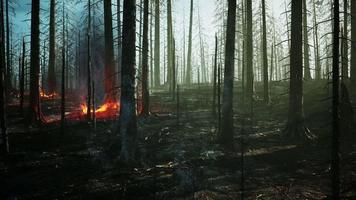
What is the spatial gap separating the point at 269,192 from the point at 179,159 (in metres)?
4.07

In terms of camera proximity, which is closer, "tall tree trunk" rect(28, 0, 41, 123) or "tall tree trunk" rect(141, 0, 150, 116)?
"tall tree trunk" rect(28, 0, 41, 123)

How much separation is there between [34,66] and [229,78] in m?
10.9

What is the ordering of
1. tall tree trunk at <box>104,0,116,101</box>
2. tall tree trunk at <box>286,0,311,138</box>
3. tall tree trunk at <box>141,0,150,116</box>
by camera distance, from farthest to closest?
tall tree trunk at <box>104,0,116,101</box>
tall tree trunk at <box>141,0,150,116</box>
tall tree trunk at <box>286,0,311,138</box>

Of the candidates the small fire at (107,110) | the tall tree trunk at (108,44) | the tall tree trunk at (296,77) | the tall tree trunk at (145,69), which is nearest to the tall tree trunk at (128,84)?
the tall tree trunk at (145,69)

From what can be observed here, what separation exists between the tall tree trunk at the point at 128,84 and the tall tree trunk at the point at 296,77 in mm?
7293

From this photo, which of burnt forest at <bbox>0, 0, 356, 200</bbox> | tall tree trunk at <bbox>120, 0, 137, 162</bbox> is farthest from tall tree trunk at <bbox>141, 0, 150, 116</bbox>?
tall tree trunk at <bbox>120, 0, 137, 162</bbox>

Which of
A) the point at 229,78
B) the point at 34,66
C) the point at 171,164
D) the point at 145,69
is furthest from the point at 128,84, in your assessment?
the point at 34,66

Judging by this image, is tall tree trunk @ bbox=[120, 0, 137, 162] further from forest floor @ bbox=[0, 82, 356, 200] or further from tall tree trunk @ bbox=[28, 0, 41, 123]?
tall tree trunk @ bbox=[28, 0, 41, 123]

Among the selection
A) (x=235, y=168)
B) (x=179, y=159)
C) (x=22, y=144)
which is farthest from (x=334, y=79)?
(x=22, y=144)

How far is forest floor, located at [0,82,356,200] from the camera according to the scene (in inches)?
375

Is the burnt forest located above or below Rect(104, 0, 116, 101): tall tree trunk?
below

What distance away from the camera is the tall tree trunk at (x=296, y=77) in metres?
14.6

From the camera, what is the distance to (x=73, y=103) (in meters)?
26.1

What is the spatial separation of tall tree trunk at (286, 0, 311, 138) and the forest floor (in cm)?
72
